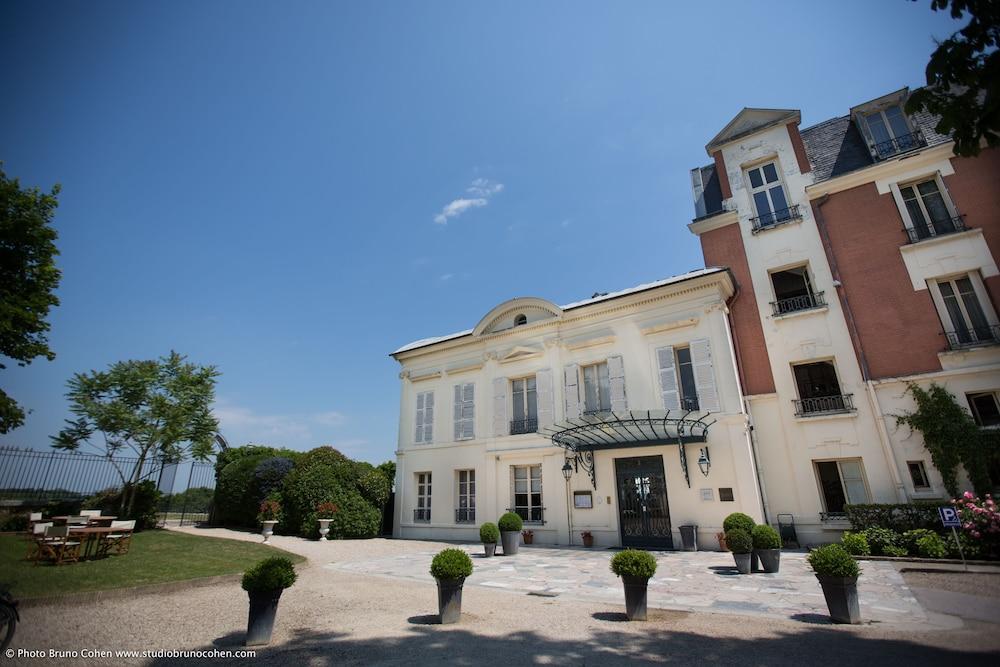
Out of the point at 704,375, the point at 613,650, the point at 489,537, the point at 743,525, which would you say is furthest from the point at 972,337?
the point at 489,537

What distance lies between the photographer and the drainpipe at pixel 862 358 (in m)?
10.5

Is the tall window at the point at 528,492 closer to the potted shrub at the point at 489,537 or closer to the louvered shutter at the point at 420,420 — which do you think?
the potted shrub at the point at 489,537

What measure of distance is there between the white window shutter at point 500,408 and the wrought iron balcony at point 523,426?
19 cm

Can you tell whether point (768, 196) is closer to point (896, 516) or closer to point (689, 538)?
point (896, 516)

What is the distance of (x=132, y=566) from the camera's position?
7.66 metres

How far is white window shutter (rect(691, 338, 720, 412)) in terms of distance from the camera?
39.3ft

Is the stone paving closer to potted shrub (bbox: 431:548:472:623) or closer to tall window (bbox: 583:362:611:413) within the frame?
potted shrub (bbox: 431:548:472:623)

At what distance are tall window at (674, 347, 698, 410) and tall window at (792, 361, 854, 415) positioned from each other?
8.66ft

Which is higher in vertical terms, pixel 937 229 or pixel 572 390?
pixel 937 229

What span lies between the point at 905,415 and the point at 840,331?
8.15 feet

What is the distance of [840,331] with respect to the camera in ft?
39.2

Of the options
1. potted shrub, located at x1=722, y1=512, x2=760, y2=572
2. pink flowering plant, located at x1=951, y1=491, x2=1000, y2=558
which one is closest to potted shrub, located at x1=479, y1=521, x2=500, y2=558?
potted shrub, located at x1=722, y1=512, x2=760, y2=572

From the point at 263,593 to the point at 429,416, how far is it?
41.6ft

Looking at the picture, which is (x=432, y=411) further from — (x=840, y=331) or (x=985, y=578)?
(x=985, y=578)
